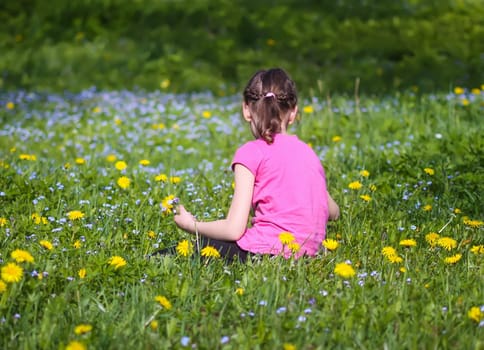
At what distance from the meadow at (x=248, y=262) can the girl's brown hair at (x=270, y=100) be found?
65 cm

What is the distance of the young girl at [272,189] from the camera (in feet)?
11.3

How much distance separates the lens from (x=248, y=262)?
331 centimetres

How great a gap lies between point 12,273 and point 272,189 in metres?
1.29

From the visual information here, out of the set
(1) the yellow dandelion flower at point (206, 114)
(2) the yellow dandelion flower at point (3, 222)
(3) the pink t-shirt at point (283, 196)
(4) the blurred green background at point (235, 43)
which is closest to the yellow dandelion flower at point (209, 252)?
(3) the pink t-shirt at point (283, 196)

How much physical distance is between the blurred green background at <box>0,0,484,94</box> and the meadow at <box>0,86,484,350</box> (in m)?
2.72

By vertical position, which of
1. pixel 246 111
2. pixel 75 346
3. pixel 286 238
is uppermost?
pixel 246 111

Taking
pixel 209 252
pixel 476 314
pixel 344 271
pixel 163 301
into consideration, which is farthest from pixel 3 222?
pixel 476 314

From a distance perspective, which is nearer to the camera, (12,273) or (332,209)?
(12,273)

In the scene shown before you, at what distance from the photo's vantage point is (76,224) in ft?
12.7

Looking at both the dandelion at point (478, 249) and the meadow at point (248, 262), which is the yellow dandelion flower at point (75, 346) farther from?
the dandelion at point (478, 249)

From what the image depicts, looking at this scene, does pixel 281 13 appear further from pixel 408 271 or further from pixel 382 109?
pixel 408 271

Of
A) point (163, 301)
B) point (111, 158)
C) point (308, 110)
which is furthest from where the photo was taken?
point (308, 110)

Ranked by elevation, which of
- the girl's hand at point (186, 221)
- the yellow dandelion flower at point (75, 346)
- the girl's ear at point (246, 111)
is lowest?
the yellow dandelion flower at point (75, 346)

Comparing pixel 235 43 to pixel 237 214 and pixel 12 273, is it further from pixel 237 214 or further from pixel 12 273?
pixel 12 273
